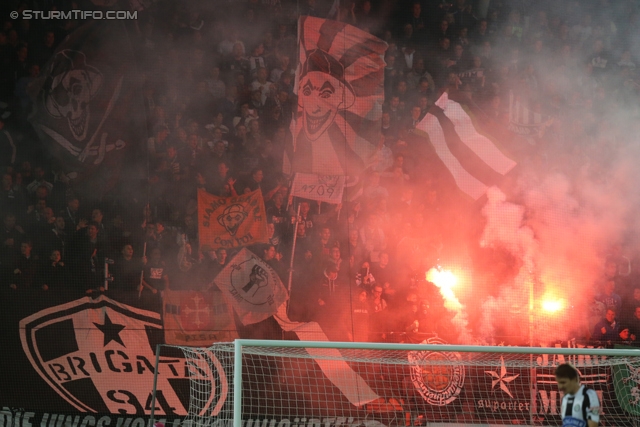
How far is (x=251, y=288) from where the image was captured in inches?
257

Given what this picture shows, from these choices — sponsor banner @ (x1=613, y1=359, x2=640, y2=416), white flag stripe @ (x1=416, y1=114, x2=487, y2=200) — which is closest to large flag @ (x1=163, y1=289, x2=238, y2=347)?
white flag stripe @ (x1=416, y1=114, x2=487, y2=200)

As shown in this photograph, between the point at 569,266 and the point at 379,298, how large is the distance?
6.85ft

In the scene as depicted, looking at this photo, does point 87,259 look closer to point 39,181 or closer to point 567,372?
point 39,181

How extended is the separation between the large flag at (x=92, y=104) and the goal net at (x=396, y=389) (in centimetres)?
226

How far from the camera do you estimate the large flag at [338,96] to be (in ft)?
22.1

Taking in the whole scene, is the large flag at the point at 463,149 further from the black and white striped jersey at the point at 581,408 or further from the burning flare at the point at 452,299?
the black and white striped jersey at the point at 581,408

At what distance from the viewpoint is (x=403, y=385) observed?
21.3ft

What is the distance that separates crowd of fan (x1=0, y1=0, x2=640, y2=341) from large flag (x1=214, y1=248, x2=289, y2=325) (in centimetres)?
12

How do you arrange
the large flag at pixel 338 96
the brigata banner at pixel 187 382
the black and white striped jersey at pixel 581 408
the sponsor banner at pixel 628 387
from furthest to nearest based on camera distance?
the large flag at pixel 338 96 → the sponsor banner at pixel 628 387 → the brigata banner at pixel 187 382 → the black and white striped jersey at pixel 581 408

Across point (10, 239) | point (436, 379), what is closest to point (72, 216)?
point (10, 239)

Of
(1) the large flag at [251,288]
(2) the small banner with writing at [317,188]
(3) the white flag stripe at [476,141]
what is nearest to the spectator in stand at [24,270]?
(1) the large flag at [251,288]

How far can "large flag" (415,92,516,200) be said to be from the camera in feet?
22.3

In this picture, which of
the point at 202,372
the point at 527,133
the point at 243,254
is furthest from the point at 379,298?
the point at 527,133

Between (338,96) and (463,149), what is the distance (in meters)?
1.48
